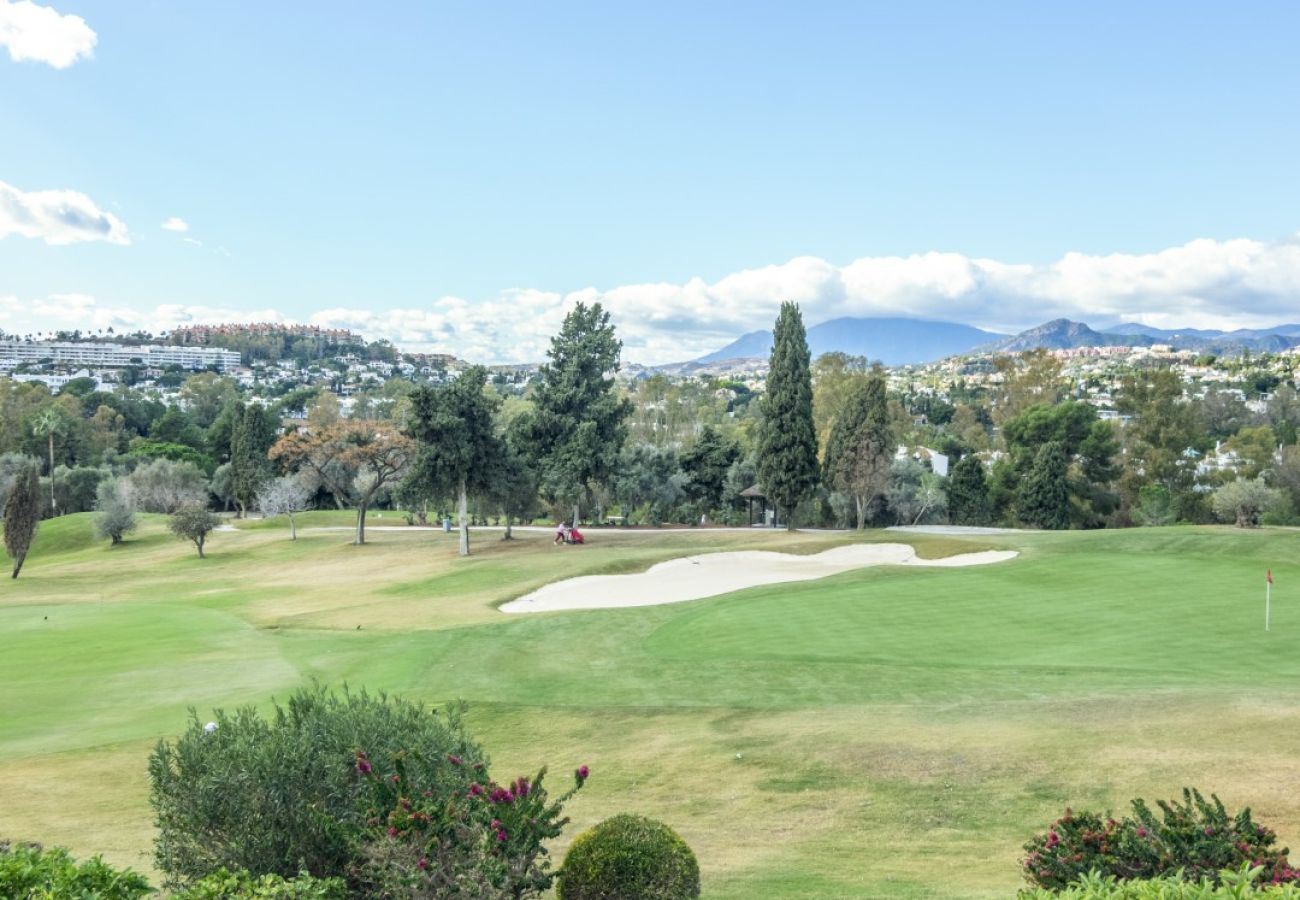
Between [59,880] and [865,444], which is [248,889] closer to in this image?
[59,880]

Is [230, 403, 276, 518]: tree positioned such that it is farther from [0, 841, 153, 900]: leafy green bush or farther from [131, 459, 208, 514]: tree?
[0, 841, 153, 900]: leafy green bush

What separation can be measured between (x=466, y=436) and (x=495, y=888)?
38581mm

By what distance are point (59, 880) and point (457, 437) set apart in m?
38.0

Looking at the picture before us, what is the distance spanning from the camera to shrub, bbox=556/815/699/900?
23.9 ft

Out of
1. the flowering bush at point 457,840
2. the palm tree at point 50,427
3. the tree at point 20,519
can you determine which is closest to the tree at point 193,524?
the tree at point 20,519

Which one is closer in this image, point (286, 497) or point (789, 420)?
point (789, 420)

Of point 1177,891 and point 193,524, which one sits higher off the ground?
point 1177,891

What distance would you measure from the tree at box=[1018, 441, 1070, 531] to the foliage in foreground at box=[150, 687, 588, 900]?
189ft

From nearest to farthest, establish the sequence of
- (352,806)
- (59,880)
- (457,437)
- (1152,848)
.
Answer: (59,880)
(1152,848)
(352,806)
(457,437)

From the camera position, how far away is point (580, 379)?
49969 millimetres

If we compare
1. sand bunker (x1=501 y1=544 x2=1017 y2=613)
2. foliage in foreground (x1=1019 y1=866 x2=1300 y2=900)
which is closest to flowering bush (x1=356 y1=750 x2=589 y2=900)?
foliage in foreground (x1=1019 y1=866 x2=1300 y2=900)

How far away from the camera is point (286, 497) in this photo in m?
59.8

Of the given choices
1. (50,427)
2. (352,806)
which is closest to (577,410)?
(352,806)

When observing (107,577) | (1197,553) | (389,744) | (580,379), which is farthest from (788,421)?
(389,744)
